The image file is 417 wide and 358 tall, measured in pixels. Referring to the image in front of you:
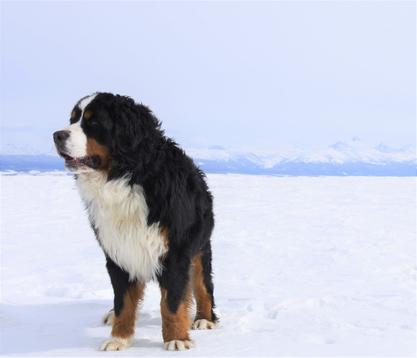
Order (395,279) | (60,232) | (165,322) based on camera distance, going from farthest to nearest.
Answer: (60,232) < (395,279) < (165,322)

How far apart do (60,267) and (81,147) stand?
4.20 metres

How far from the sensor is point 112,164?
11.6ft

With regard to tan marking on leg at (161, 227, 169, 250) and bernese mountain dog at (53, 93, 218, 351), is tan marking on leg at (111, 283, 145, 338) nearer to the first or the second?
bernese mountain dog at (53, 93, 218, 351)

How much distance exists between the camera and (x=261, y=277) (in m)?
6.56

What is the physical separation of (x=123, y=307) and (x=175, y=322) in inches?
14.4

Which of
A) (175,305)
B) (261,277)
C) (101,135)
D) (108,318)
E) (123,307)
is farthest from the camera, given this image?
(261,277)

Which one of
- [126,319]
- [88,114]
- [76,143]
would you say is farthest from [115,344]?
[88,114]

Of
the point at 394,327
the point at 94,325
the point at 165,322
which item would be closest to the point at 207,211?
the point at 165,322

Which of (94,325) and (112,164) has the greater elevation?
(112,164)

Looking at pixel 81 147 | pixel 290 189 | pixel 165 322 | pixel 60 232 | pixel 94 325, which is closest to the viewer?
pixel 81 147

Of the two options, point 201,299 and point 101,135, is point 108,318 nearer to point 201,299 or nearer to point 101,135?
point 201,299

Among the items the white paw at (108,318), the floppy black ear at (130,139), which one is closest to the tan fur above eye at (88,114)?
the floppy black ear at (130,139)

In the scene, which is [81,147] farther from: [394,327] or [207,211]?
[394,327]

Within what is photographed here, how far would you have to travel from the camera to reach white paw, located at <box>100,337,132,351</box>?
3682 millimetres
